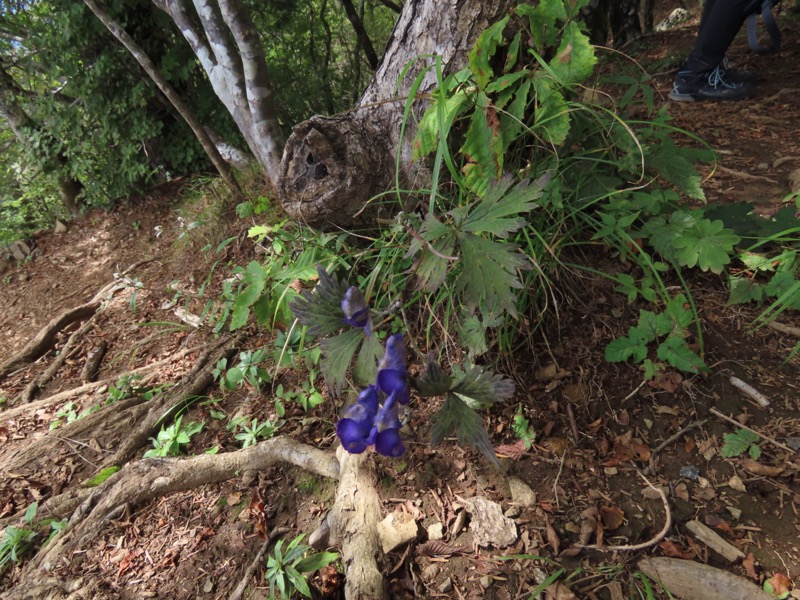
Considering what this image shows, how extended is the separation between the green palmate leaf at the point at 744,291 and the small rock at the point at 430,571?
56.0 inches

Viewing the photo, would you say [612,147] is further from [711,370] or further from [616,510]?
[616,510]

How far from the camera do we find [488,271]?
1.11 meters

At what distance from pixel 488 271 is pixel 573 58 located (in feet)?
2.66

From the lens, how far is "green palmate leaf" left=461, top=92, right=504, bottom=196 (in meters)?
1.46

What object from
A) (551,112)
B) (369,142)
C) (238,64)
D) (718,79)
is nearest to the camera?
(551,112)

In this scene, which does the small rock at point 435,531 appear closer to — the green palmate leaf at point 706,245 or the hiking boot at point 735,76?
the green palmate leaf at point 706,245

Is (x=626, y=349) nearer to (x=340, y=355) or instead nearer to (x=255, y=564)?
(x=340, y=355)

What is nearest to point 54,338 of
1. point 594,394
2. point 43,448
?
point 43,448

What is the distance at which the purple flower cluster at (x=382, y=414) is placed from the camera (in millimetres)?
873

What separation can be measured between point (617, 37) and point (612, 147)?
184 inches

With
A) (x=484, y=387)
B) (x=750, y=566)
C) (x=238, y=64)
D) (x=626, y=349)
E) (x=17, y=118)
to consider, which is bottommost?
(x=750, y=566)

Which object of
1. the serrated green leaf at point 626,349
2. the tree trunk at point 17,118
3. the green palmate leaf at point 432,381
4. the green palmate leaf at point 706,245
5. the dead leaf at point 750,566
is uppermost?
the tree trunk at point 17,118

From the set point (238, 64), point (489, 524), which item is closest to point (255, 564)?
point (489, 524)

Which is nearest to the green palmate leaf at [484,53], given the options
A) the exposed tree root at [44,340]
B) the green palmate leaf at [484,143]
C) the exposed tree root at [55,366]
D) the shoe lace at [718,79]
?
the green palmate leaf at [484,143]
